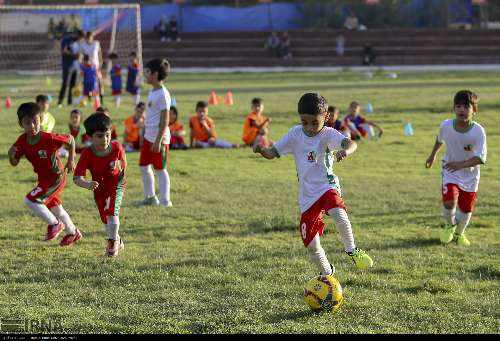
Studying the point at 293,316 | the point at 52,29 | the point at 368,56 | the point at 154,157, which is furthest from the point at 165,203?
the point at 52,29

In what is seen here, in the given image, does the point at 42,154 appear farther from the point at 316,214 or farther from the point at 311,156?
the point at 316,214

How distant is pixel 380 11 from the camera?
1998 inches

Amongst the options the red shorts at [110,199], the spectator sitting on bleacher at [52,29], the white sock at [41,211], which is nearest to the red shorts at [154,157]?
the white sock at [41,211]

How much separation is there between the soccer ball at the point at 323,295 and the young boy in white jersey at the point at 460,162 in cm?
305

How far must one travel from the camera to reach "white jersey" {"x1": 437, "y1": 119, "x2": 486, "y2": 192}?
1002 centimetres

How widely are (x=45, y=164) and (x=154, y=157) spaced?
2688 mm

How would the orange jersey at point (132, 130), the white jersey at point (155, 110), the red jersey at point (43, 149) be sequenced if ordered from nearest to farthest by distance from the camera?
the red jersey at point (43, 149)
the white jersey at point (155, 110)
the orange jersey at point (132, 130)

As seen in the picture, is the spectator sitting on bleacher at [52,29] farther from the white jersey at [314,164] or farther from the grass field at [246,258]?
the white jersey at [314,164]

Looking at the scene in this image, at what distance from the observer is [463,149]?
10.1 metres

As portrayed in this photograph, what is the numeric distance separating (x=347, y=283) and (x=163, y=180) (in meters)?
4.80

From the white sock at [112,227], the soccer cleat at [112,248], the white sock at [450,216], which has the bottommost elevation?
the soccer cleat at [112,248]

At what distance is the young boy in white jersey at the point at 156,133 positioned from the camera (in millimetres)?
12117

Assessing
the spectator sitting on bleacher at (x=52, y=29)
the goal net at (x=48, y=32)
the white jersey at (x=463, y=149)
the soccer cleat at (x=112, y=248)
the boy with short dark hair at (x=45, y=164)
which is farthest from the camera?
the spectator sitting on bleacher at (x=52, y=29)

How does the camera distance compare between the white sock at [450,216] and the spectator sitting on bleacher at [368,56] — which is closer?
the white sock at [450,216]
